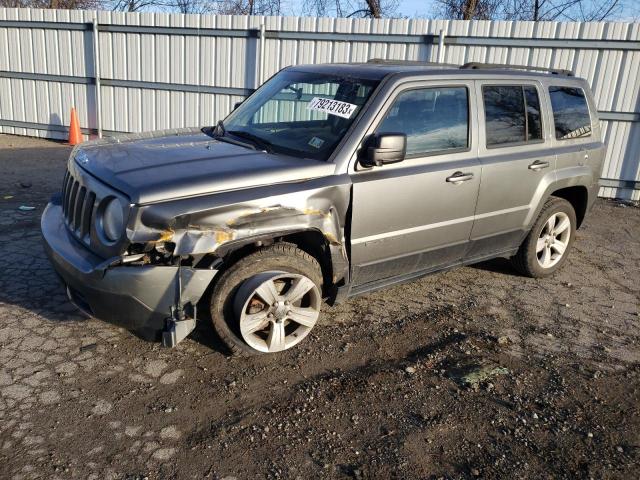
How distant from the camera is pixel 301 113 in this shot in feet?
14.0

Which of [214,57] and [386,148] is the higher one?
[214,57]

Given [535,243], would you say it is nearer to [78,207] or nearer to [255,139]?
[255,139]

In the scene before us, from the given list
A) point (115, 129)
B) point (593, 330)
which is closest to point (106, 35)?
point (115, 129)

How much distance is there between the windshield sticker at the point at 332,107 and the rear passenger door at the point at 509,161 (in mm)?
1165

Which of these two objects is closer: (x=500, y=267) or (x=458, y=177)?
(x=458, y=177)

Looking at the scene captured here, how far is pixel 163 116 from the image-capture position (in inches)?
452

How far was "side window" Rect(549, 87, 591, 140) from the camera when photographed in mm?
5062

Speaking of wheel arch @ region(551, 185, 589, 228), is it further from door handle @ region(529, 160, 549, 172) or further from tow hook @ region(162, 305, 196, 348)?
tow hook @ region(162, 305, 196, 348)

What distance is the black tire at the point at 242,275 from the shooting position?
339cm

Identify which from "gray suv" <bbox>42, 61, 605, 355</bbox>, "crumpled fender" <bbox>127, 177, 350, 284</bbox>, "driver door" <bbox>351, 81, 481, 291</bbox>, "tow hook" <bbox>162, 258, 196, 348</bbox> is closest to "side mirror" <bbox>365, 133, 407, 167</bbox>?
"gray suv" <bbox>42, 61, 605, 355</bbox>

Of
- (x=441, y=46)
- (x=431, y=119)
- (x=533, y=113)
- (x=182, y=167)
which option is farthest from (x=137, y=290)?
(x=441, y=46)

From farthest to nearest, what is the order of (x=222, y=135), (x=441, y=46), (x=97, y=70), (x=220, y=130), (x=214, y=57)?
(x=97, y=70), (x=214, y=57), (x=441, y=46), (x=220, y=130), (x=222, y=135)

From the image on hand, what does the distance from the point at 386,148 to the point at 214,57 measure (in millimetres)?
8248

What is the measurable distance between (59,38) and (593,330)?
11.8 m
